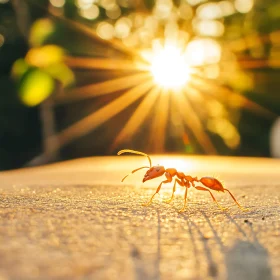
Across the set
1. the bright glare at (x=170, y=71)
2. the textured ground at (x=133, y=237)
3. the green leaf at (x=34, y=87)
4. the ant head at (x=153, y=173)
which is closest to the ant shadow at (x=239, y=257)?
the textured ground at (x=133, y=237)

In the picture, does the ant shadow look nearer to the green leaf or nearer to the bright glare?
the green leaf

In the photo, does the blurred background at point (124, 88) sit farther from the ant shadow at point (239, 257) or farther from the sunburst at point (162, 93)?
the ant shadow at point (239, 257)

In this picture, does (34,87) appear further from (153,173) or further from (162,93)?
(153,173)

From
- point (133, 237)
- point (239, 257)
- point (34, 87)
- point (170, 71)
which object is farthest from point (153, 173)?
point (170, 71)

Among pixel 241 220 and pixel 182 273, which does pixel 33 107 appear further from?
pixel 182 273

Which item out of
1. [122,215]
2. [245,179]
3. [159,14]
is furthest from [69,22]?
[122,215]

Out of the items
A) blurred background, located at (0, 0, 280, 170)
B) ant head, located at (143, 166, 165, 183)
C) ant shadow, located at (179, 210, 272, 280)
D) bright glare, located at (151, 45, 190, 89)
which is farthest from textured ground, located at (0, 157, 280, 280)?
bright glare, located at (151, 45, 190, 89)
